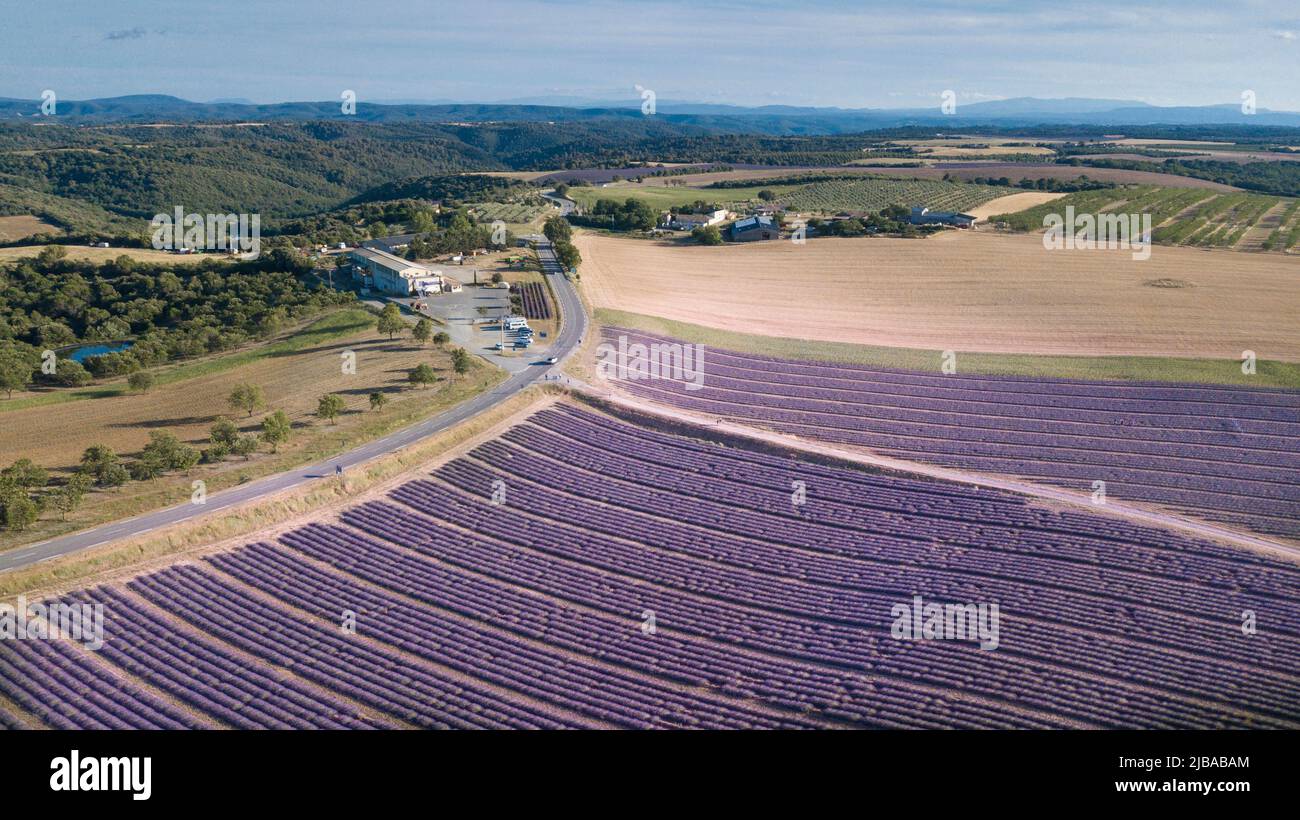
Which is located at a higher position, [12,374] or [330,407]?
[12,374]

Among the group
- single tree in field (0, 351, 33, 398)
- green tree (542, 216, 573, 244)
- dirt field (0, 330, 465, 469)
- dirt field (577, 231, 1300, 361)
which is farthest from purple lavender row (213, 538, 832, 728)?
green tree (542, 216, 573, 244)

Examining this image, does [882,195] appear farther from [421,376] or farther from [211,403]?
[211,403]

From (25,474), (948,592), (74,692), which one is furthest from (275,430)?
(948,592)

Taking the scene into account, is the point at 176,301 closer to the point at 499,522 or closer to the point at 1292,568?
the point at 499,522

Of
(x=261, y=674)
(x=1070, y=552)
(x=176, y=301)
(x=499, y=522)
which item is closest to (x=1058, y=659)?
(x=1070, y=552)

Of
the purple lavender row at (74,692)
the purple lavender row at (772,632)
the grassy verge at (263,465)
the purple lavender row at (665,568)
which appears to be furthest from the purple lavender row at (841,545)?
the purple lavender row at (74,692)

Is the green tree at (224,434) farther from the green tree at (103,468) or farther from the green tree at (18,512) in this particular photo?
→ the green tree at (18,512)
